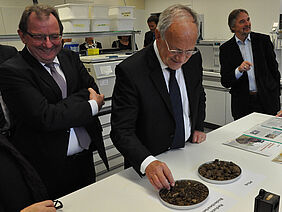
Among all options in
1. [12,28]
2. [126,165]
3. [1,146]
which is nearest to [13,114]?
[1,146]

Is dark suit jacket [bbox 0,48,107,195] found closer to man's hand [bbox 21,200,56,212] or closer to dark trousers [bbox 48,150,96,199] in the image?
dark trousers [bbox 48,150,96,199]

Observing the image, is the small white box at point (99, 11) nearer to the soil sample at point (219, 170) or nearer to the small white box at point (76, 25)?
the small white box at point (76, 25)

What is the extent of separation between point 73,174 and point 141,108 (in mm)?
565

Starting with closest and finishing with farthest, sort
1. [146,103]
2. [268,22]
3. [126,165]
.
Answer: [146,103]
[126,165]
[268,22]

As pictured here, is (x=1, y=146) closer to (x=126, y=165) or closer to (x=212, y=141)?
(x=126, y=165)

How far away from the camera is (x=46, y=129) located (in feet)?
4.18

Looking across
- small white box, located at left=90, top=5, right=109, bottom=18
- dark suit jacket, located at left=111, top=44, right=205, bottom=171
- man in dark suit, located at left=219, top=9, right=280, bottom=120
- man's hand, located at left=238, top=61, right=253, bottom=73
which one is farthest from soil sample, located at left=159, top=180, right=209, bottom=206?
small white box, located at left=90, top=5, right=109, bottom=18

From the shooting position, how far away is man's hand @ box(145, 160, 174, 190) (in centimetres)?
100

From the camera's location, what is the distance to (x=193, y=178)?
1119 millimetres

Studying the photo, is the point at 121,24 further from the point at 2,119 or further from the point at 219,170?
the point at 219,170

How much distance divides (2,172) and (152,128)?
658mm

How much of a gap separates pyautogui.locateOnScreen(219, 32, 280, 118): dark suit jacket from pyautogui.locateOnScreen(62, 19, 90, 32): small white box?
128 cm

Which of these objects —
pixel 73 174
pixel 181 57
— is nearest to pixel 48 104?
pixel 73 174

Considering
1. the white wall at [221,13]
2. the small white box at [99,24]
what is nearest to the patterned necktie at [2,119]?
the small white box at [99,24]
